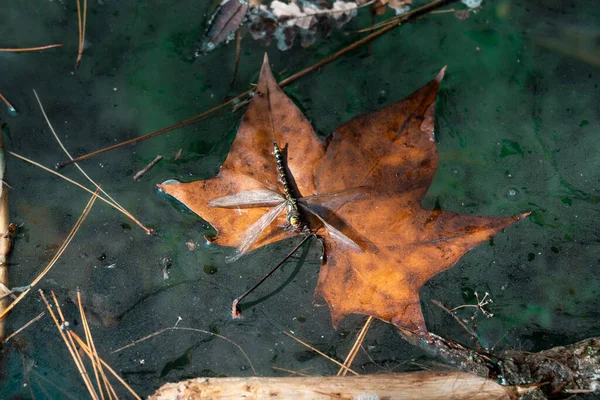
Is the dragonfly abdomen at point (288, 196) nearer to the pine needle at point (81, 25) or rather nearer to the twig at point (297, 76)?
the twig at point (297, 76)

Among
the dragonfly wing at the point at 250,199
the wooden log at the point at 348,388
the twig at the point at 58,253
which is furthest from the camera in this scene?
the twig at the point at 58,253

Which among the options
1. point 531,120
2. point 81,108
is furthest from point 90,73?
point 531,120

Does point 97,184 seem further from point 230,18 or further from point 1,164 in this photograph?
point 230,18

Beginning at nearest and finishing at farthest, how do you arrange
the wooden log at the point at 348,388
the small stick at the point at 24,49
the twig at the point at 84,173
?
the wooden log at the point at 348,388
the twig at the point at 84,173
the small stick at the point at 24,49

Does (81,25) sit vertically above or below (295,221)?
above

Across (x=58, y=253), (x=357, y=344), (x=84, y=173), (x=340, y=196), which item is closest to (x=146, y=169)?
(x=84, y=173)

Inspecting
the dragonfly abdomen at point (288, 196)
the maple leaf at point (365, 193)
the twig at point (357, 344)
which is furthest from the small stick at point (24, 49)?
the twig at point (357, 344)

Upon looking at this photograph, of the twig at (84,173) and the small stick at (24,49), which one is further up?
the small stick at (24,49)

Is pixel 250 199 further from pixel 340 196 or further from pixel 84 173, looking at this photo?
pixel 84 173
